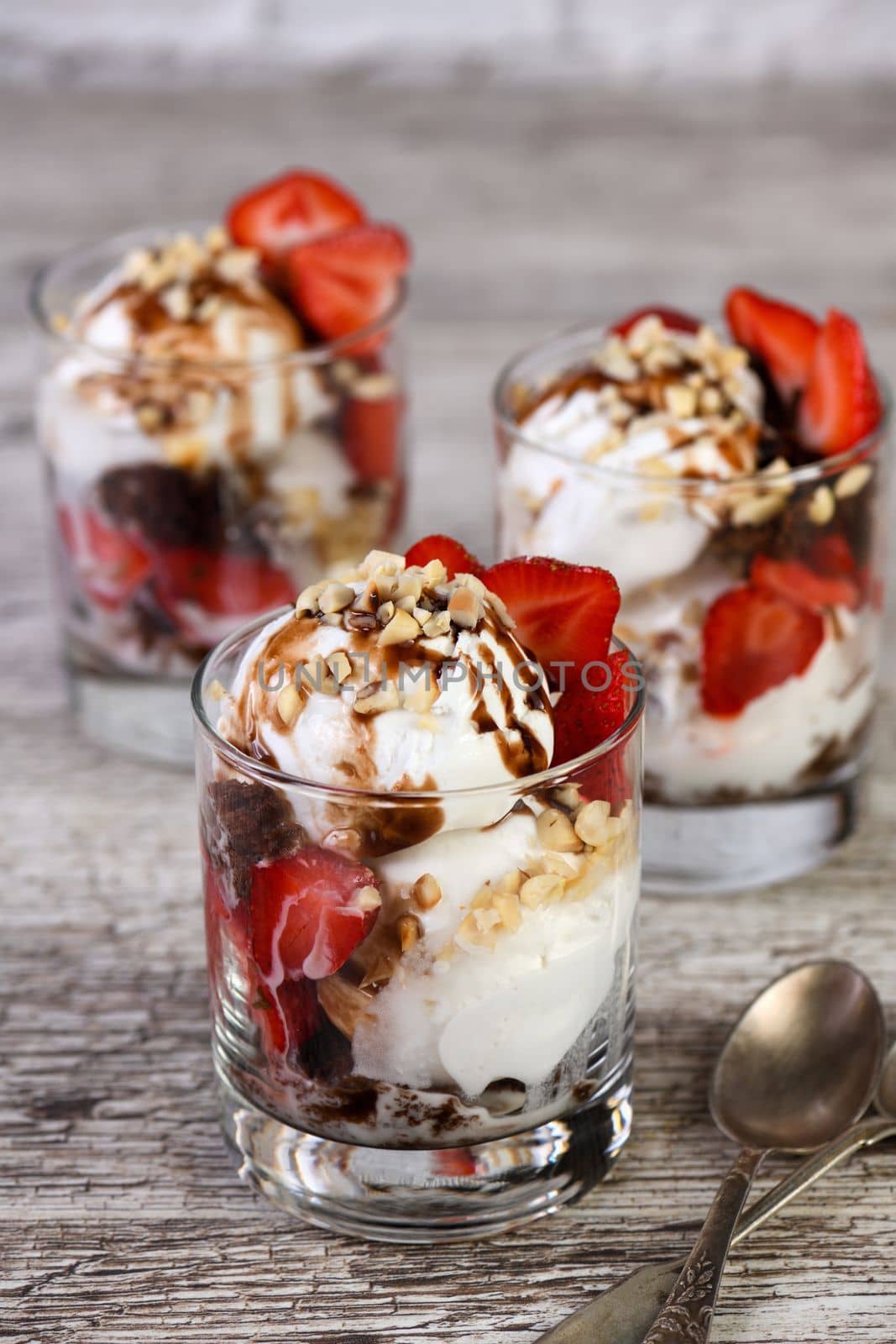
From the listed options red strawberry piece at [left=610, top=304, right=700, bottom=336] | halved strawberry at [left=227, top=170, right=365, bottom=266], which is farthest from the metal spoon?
halved strawberry at [left=227, top=170, right=365, bottom=266]

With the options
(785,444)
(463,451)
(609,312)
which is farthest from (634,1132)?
(609,312)

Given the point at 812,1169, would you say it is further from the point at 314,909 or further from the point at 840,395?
the point at 840,395

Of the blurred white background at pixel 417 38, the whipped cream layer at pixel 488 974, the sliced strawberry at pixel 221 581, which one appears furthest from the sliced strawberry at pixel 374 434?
the blurred white background at pixel 417 38

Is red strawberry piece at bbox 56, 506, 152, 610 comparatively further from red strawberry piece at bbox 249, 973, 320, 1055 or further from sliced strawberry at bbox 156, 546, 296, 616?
red strawberry piece at bbox 249, 973, 320, 1055

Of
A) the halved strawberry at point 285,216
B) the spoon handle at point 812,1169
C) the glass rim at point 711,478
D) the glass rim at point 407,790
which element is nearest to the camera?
the glass rim at point 407,790

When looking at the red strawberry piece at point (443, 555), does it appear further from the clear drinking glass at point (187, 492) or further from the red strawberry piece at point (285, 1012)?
the clear drinking glass at point (187, 492)

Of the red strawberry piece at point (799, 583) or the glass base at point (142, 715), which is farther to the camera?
the glass base at point (142, 715)
